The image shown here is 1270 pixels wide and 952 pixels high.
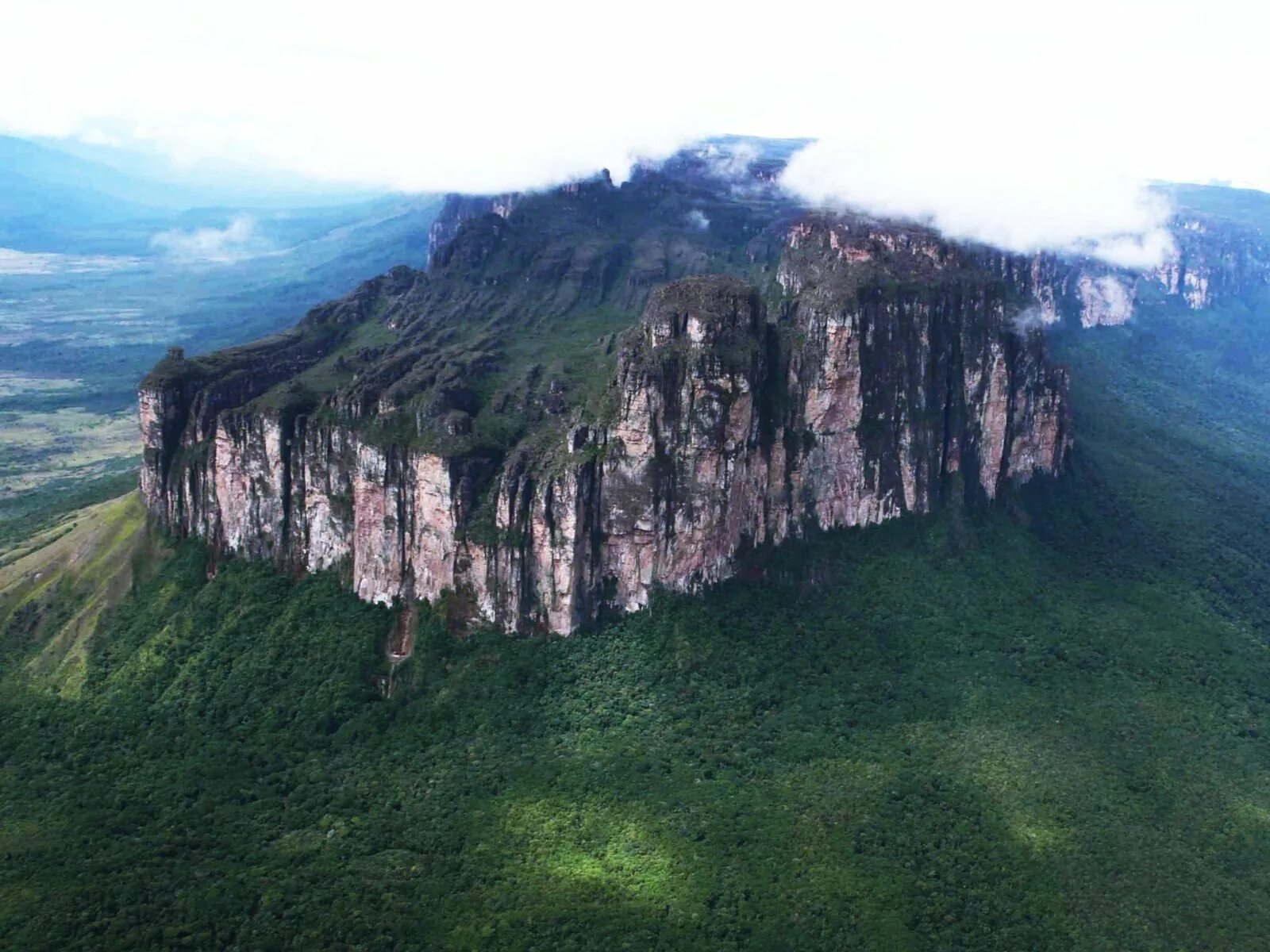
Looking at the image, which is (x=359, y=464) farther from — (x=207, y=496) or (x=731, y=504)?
(x=731, y=504)

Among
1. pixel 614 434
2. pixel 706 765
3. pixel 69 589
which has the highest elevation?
pixel 614 434

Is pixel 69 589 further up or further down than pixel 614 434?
further down

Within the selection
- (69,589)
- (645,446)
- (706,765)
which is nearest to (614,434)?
(645,446)

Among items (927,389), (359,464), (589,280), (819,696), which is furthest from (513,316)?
(819,696)

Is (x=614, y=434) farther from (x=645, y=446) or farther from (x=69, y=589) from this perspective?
(x=69, y=589)

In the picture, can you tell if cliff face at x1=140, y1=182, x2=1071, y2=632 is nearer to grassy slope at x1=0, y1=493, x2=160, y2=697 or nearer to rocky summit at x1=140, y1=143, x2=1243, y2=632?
rocky summit at x1=140, y1=143, x2=1243, y2=632

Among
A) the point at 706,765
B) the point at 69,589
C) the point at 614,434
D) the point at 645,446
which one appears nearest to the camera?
the point at 706,765

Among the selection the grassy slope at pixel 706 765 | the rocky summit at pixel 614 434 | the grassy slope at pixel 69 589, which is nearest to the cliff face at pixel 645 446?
the rocky summit at pixel 614 434
